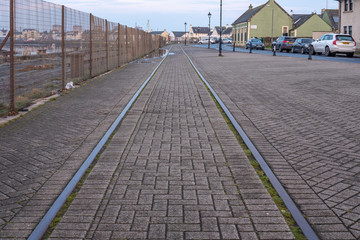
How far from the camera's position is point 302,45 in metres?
40.1

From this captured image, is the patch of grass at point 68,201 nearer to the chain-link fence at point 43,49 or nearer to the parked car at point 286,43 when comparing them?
the chain-link fence at point 43,49

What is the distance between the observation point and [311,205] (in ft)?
12.7

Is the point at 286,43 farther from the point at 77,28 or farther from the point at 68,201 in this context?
the point at 68,201

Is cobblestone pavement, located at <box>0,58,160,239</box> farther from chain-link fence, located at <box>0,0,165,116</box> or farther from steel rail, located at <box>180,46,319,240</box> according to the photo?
steel rail, located at <box>180,46,319,240</box>

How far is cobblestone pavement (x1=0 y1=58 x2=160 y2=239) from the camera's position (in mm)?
3820

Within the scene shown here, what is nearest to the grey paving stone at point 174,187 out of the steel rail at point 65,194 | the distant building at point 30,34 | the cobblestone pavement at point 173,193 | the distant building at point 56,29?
the cobblestone pavement at point 173,193

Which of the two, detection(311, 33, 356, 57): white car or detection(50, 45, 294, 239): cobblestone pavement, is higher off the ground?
detection(311, 33, 356, 57): white car

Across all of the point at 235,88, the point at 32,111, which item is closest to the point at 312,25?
the point at 235,88

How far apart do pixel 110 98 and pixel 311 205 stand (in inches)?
289

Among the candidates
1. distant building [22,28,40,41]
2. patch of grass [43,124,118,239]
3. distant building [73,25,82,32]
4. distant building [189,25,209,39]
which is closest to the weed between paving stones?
patch of grass [43,124,118,239]

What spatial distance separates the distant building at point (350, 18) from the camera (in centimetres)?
4306

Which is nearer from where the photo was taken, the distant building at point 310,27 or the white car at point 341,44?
the white car at point 341,44

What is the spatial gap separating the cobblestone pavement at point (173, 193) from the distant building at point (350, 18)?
134 ft

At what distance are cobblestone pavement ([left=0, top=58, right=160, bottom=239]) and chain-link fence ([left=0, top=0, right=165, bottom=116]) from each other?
26.3 inches
